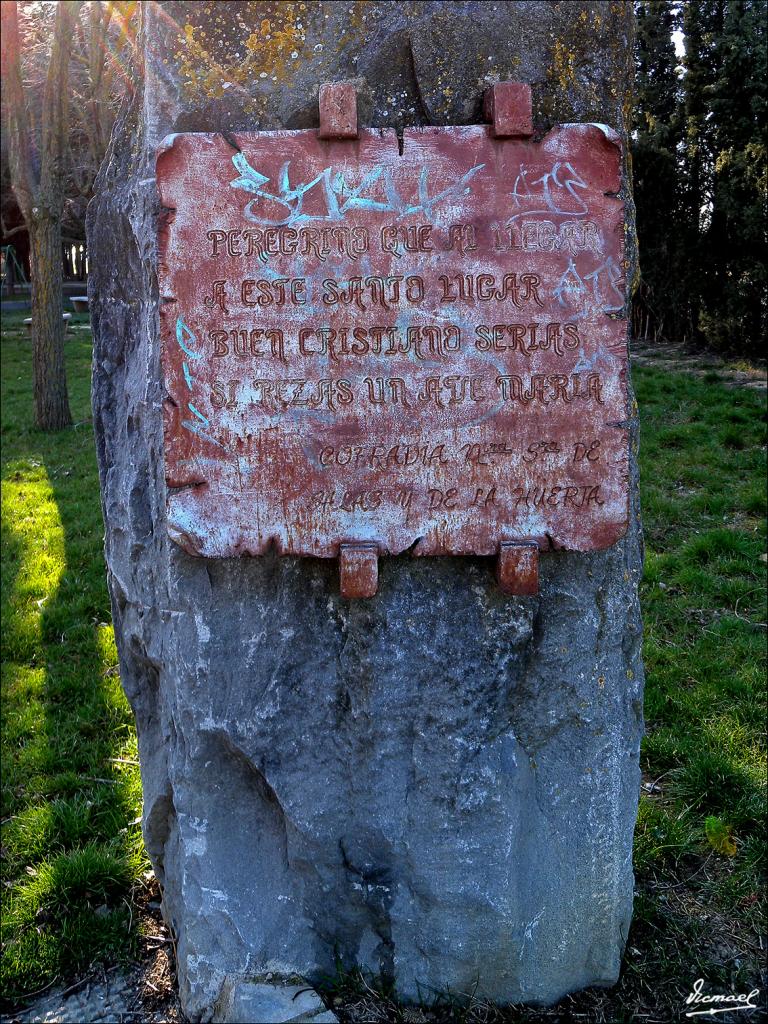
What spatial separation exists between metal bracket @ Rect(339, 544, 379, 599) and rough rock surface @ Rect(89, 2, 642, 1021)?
0.28ft

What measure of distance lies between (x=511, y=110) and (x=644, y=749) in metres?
2.31

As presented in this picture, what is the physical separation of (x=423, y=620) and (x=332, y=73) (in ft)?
4.02

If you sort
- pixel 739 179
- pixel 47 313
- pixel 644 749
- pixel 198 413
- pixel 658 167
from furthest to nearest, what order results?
1. pixel 658 167
2. pixel 739 179
3. pixel 47 313
4. pixel 644 749
5. pixel 198 413

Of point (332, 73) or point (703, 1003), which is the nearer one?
point (332, 73)

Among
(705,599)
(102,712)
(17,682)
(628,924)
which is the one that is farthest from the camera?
(705,599)

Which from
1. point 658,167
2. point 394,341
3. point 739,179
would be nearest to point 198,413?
point 394,341

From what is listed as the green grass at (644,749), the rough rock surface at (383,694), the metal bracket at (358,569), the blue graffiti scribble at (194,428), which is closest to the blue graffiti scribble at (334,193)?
the rough rock surface at (383,694)

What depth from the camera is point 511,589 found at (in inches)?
82.3

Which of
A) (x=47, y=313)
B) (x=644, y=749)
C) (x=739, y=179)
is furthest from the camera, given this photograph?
(x=739, y=179)

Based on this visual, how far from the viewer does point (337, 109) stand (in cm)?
195

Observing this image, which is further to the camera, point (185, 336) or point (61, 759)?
point (61, 759)

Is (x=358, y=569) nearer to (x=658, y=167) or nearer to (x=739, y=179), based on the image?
(x=739, y=179)

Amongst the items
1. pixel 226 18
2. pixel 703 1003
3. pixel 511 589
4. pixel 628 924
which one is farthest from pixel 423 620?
pixel 226 18

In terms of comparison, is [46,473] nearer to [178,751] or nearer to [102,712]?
[102,712]
